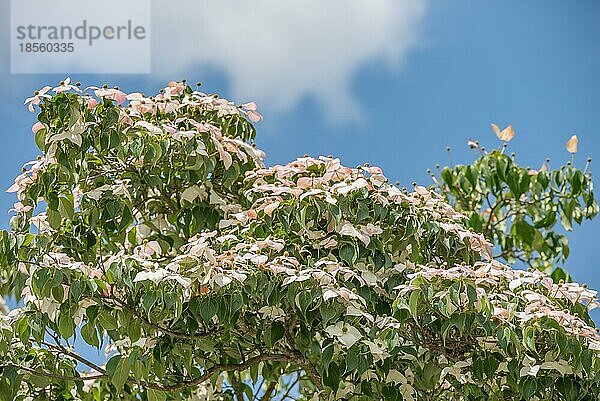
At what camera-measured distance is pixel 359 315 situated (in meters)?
2.12

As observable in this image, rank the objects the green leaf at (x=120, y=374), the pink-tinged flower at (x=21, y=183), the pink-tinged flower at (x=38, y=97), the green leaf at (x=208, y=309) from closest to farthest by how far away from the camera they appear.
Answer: the green leaf at (x=208, y=309)
the green leaf at (x=120, y=374)
the pink-tinged flower at (x=38, y=97)
the pink-tinged flower at (x=21, y=183)

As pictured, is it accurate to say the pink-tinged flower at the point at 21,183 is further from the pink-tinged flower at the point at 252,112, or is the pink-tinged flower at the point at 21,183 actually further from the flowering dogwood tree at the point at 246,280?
the pink-tinged flower at the point at 252,112

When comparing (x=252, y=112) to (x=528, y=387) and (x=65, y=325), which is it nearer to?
(x=65, y=325)

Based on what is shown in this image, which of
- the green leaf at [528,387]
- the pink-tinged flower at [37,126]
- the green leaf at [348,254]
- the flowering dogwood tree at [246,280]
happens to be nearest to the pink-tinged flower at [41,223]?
the flowering dogwood tree at [246,280]

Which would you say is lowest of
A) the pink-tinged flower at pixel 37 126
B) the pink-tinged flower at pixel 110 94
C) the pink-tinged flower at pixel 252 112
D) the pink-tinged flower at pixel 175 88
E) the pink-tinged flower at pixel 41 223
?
the pink-tinged flower at pixel 41 223

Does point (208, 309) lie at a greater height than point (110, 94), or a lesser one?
lesser

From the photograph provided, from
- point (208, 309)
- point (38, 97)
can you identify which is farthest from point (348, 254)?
point (38, 97)

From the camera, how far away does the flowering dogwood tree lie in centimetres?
213

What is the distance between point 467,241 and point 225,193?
26.1 inches

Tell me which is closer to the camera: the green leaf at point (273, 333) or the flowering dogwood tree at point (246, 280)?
the flowering dogwood tree at point (246, 280)

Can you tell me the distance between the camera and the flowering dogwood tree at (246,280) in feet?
6.98

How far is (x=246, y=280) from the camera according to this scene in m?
2.14

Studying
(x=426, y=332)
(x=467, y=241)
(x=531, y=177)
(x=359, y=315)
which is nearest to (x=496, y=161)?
(x=531, y=177)

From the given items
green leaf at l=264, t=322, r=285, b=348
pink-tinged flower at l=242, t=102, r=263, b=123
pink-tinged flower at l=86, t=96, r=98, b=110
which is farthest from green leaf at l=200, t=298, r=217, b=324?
pink-tinged flower at l=242, t=102, r=263, b=123
